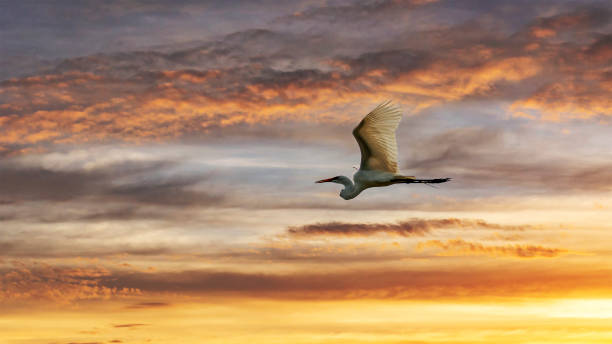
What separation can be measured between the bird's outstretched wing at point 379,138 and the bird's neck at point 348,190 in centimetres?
109

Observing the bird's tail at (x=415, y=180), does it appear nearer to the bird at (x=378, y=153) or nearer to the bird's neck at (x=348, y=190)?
the bird at (x=378, y=153)

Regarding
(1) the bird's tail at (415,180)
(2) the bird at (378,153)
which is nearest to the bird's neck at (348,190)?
(2) the bird at (378,153)

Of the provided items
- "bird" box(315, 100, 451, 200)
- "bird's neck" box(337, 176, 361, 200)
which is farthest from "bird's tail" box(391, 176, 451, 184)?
"bird's neck" box(337, 176, 361, 200)

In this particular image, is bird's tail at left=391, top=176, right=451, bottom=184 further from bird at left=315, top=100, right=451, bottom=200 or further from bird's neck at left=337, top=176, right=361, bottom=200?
bird's neck at left=337, top=176, right=361, bottom=200

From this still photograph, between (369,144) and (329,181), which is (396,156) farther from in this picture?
(329,181)

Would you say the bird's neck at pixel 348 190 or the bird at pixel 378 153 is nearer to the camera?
the bird at pixel 378 153

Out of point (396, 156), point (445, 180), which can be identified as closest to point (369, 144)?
point (396, 156)

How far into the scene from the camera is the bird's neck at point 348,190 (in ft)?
103

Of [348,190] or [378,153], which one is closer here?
[378,153]

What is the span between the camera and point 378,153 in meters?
29.8

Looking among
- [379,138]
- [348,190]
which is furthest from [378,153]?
[348,190]

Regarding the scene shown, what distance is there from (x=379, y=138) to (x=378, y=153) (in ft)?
2.63

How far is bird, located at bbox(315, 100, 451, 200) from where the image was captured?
2853 cm

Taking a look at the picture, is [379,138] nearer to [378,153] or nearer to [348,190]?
[378,153]
